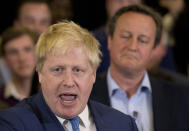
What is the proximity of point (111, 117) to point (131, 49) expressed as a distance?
34.0 inches

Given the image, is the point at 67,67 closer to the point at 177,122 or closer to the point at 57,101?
the point at 57,101

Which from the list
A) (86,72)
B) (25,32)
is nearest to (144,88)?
(86,72)

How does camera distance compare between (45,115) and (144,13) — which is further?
(144,13)

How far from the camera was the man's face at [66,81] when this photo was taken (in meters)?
3.06

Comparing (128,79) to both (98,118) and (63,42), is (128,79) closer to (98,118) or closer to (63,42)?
(98,118)

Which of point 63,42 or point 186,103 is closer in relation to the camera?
point 63,42

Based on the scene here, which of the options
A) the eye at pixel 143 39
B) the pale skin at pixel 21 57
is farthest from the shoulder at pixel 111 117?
the pale skin at pixel 21 57

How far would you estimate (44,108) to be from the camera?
10.4ft

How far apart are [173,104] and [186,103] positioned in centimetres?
10

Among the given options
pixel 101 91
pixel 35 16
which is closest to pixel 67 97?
pixel 101 91

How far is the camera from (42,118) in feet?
10.2

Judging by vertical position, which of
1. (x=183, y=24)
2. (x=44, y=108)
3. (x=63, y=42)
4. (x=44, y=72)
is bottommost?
(x=183, y=24)

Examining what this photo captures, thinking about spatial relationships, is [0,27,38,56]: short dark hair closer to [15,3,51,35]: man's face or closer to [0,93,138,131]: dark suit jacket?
[15,3,51,35]: man's face

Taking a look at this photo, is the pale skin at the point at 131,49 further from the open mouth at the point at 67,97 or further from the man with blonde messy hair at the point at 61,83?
the open mouth at the point at 67,97
